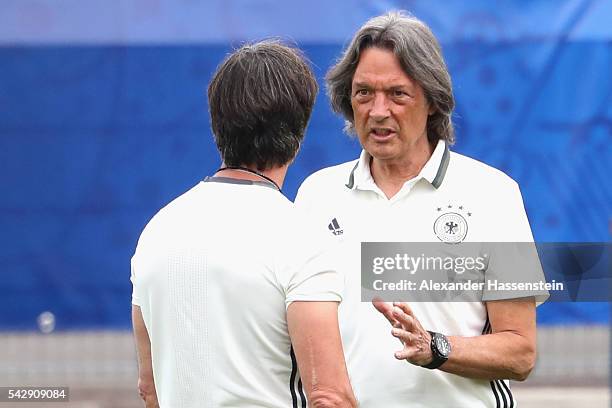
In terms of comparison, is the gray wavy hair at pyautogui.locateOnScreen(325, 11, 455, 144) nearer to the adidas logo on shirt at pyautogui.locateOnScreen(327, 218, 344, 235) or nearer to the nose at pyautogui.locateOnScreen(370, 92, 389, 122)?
the nose at pyautogui.locateOnScreen(370, 92, 389, 122)

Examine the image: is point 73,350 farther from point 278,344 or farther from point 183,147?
point 278,344

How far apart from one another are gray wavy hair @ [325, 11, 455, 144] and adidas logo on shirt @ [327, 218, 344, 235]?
0.39 m

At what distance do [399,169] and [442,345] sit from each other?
580 millimetres

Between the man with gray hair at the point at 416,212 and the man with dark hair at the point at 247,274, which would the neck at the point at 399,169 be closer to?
the man with gray hair at the point at 416,212

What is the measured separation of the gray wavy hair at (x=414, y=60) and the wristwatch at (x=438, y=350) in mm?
681

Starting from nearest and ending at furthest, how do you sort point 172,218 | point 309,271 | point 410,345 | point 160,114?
point 309,271 < point 172,218 < point 410,345 < point 160,114

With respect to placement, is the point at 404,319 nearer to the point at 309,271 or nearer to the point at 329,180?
the point at 309,271

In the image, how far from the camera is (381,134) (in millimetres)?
3129

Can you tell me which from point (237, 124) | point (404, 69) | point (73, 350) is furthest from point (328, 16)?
point (237, 124)

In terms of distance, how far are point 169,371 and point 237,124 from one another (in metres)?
0.56

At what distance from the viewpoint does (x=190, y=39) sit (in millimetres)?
6777

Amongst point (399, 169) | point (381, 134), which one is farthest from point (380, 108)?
→ point (399, 169)

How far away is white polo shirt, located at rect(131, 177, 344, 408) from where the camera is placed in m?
2.35

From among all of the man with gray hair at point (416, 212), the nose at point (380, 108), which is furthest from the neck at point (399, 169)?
the nose at point (380, 108)
